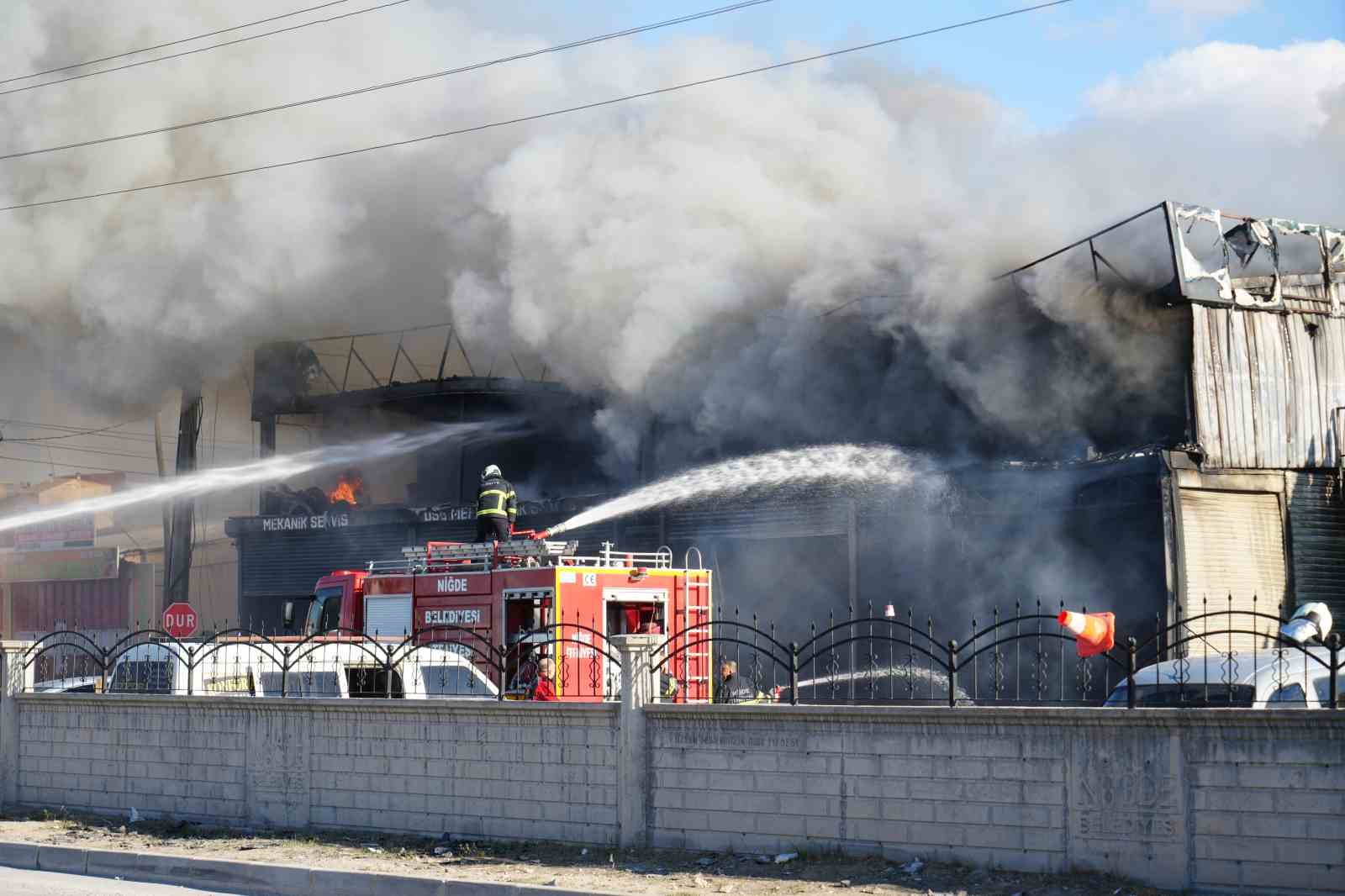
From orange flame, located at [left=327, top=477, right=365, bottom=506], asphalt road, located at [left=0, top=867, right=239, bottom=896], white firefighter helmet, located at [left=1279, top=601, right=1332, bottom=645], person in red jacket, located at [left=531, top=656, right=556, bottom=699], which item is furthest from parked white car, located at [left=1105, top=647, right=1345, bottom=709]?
orange flame, located at [left=327, top=477, right=365, bottom=506]

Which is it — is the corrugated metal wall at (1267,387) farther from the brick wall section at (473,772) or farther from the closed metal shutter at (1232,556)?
the brick wall section at (473,772)

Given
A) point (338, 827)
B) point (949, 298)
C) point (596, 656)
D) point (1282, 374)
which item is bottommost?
point (338, 827)

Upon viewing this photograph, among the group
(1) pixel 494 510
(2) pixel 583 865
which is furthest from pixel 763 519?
(2) pixel 583 865

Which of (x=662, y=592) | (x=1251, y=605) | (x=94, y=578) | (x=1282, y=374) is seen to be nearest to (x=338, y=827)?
(x=662, y=592)

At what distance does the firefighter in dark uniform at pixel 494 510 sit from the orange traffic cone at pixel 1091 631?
7.95m

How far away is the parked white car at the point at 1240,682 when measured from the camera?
9.37 meters

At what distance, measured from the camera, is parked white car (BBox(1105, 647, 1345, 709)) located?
937cm

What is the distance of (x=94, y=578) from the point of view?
40.9 meters

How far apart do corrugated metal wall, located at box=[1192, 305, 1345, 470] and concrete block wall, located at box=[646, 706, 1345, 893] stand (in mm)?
10703

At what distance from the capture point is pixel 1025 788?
8336 millimetres

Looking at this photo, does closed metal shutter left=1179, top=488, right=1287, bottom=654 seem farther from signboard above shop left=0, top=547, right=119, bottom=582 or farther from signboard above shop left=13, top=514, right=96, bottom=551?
signboard above shop left=13, top=514, right=96, bottom=551

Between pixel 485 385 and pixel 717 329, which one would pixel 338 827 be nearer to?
pixel 717 329

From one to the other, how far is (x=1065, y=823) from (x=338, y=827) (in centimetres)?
596

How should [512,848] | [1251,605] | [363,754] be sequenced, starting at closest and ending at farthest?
[512,848] → [363,754] → [1251,605]
